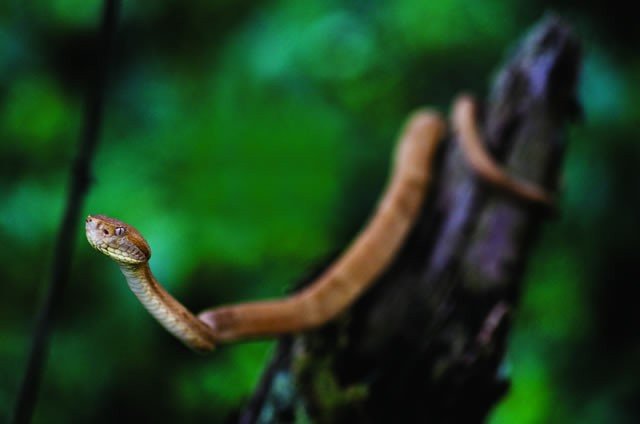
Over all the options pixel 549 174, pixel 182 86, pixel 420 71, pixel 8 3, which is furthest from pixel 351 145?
pixel 8 3

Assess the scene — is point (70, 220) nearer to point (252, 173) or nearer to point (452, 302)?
point (452, 302)

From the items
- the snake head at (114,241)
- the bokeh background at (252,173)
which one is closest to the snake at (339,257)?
the snake head at (114,241)

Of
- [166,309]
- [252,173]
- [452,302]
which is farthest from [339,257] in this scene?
[166,309]

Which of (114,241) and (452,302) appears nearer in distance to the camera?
(114,241)

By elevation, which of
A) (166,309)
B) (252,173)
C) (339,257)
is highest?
(166,309)

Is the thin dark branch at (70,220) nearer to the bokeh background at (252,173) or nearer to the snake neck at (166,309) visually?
the snake neck at (166,309)
